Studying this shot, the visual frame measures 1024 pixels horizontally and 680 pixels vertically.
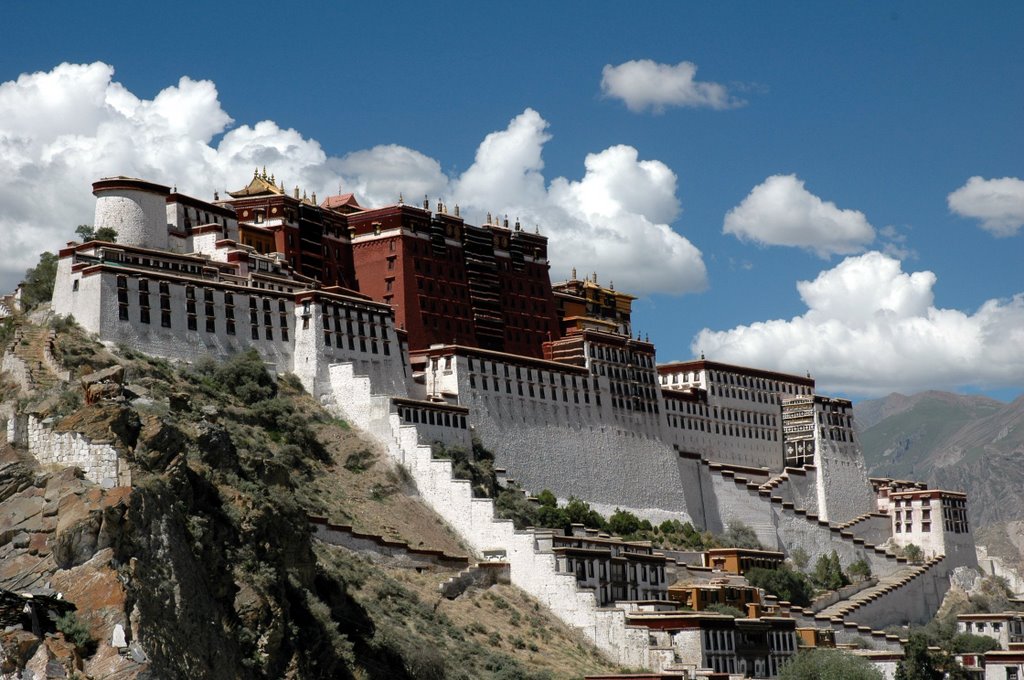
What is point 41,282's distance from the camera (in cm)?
8106

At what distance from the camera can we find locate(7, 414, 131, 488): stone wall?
45938mm

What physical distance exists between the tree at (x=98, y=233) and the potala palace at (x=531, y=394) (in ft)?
1.56

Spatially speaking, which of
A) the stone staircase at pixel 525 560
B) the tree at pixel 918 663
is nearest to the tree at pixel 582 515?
the stone staircase at pixel 525 560

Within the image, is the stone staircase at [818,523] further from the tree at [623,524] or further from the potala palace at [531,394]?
the tree at [623,524]

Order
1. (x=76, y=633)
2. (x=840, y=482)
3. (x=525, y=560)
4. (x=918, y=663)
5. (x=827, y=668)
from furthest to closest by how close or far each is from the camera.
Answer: (x=840, y=482) → (x=918, y=663) → (x=525, y=560) → (x=827, y=668) → (x=76, y=633)

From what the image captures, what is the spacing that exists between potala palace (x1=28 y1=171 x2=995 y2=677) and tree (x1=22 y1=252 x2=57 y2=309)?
2768 mm

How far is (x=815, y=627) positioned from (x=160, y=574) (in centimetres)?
4329

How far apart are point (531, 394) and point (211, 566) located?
4344 centimetres

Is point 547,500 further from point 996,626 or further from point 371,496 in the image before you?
point 996,626

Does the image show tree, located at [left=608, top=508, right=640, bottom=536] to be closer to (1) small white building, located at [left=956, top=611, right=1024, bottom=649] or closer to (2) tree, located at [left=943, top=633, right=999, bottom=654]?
(2) tree, located at [left=943, top=633, right=999, bottom=654]

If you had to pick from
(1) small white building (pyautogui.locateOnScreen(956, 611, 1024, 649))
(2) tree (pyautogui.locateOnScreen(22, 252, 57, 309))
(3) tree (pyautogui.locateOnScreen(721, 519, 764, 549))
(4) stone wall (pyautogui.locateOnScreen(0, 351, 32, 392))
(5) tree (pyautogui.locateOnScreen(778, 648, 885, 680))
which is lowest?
(5) tree (pyautogui.locateOnScreen(778, 648, 885, 680))

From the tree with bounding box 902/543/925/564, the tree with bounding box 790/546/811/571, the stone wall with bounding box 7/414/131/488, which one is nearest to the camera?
the stone wall with bounding box 7/414/131/488

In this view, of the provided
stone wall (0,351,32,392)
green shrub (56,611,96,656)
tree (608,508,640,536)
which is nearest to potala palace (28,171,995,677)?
tree (608,508,640,536)

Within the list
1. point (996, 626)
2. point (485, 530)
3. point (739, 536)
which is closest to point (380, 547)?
point (485, 530)
